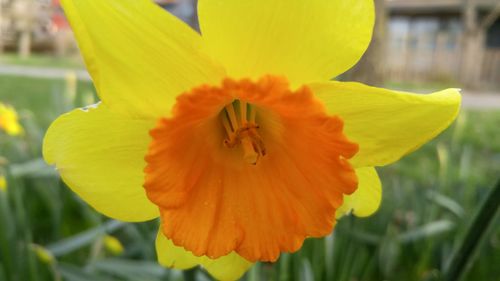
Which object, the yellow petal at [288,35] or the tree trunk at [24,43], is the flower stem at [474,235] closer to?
the yellow petal at [288,35]

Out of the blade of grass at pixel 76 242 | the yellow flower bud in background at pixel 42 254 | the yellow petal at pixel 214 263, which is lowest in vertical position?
the blade of grass at pixel 76 242

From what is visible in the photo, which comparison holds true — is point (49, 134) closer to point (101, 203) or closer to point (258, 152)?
point (101, 203)

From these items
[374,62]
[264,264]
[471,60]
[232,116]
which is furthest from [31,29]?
[232,116]

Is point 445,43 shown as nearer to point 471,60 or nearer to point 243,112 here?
point 471,60

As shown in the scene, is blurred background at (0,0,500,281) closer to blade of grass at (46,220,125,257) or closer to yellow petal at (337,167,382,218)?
blade of grass at (46,220,125,257)

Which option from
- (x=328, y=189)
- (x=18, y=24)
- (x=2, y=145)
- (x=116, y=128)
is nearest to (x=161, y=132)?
(x=116, y=128)

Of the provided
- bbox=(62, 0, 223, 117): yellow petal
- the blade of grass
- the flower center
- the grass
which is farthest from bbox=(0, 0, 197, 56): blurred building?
bbox=(62, 0, 223, 117): yellow petal

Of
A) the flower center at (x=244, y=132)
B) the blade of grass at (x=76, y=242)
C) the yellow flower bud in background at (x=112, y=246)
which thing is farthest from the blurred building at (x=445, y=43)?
the flower center at (x=244, y=132)
